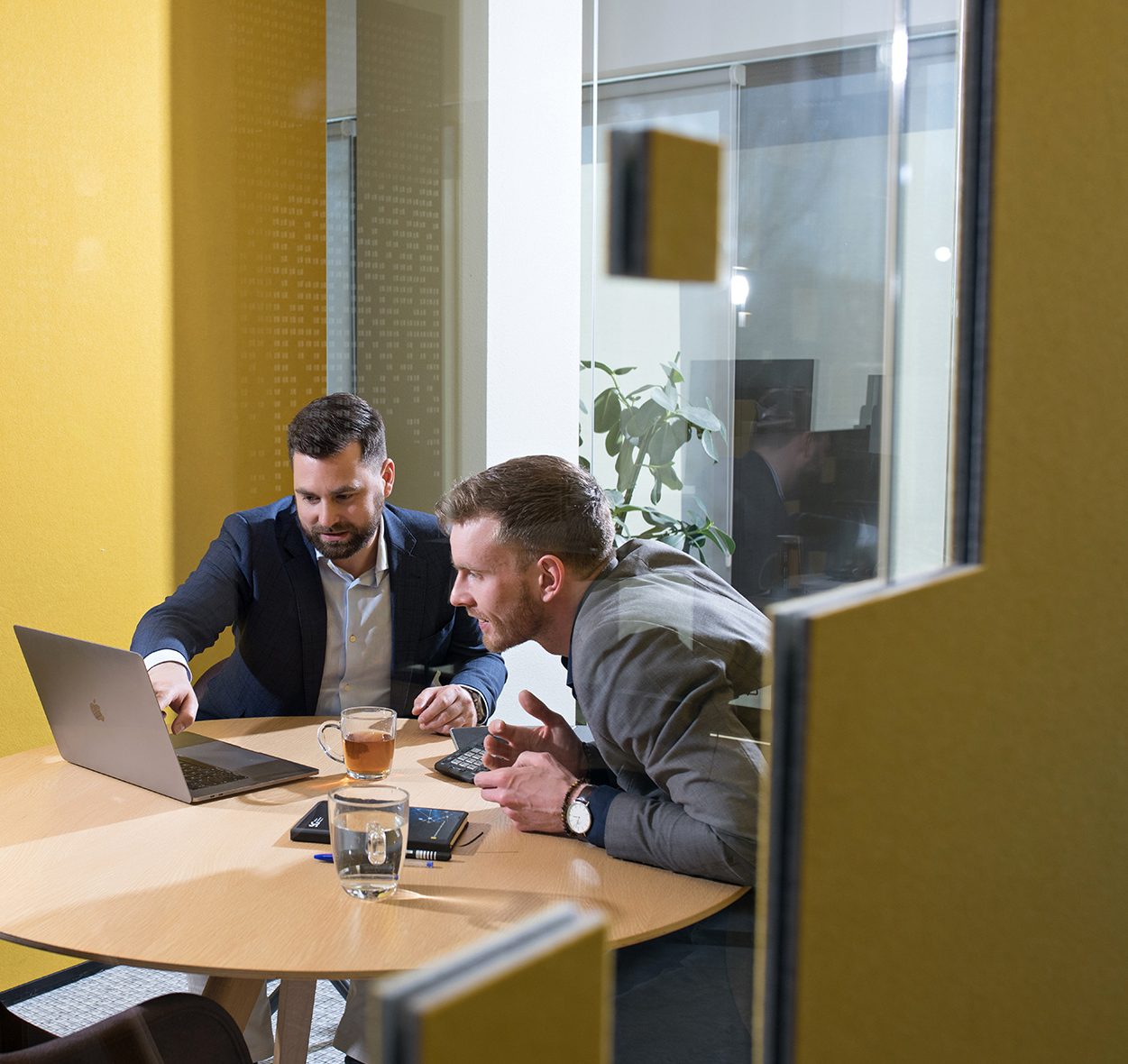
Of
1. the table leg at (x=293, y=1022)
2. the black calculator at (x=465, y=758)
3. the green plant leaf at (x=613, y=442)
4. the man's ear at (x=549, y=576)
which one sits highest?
the green plant leaf at (x=613, y=442)

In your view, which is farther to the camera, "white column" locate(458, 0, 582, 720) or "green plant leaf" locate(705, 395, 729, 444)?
"white column" locate(458, 0, 582, 720)

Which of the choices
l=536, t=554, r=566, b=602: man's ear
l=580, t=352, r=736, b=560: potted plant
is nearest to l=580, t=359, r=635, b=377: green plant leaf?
l=580, t=352, r=736, b=560: potted plant

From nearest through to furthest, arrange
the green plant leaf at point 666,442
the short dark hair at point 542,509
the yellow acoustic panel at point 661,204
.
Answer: the yellow acoustic panel at point 661,204 → the green plant leaf at point 666,442 → the short dark hair at point 542,509

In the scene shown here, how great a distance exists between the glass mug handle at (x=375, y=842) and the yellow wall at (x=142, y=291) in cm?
137

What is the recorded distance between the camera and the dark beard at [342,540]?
1.99 meters

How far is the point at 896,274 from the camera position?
378mm

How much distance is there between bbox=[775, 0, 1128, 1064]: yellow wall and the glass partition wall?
1.0 inches

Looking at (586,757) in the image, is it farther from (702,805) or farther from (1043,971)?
(1043,971)

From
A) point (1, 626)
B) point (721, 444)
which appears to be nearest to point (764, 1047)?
point (721, 444)

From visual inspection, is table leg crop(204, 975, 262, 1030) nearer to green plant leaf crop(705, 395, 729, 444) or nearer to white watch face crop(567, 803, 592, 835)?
white watch face crop(567, 803, 592, 835)

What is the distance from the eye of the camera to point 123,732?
5.20 ft

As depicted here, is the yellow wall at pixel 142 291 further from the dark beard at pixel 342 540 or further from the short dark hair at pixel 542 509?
the short dark hair at pixel 542 509

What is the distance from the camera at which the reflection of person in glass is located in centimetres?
77

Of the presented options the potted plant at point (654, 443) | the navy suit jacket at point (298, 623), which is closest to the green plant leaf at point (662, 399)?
the potted plant at point (654, 443)
